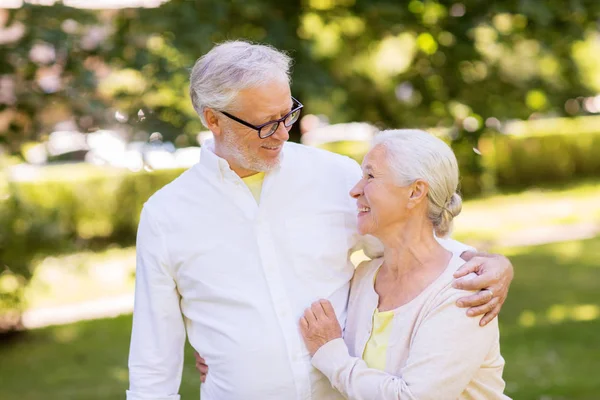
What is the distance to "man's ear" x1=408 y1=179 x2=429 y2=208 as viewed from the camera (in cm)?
273

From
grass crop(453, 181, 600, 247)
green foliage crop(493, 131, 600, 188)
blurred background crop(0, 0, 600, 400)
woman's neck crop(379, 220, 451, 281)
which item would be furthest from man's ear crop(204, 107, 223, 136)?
green foliage crop(493, 131, 600, 188)

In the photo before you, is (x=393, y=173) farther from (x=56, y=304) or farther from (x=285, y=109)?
(x=56, y=304)

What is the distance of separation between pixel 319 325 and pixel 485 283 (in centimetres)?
Answer: 52

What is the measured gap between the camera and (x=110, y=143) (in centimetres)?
600

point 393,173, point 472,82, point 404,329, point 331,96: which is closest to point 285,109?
point 393,173

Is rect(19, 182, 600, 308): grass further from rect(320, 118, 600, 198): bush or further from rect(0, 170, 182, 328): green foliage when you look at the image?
rect(320, 118, 600, 198): bush

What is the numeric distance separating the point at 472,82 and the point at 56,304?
6059 millimetres

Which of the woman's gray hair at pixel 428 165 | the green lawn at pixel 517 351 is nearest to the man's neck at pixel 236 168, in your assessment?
the woman's gray hair at pixel 428 165

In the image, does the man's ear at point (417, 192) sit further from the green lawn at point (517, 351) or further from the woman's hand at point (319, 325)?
the green lawn at point (517, 351)

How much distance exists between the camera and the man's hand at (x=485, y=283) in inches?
102

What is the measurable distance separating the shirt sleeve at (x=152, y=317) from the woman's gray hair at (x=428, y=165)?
780mm

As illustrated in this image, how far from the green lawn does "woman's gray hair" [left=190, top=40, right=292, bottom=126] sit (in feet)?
13.9

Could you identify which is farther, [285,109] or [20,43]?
[20,43]

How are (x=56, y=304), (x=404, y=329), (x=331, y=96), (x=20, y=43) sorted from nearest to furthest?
(x=404, y=329), (x=20, y=43), (x=331, y=96), (x=56, y=304)
